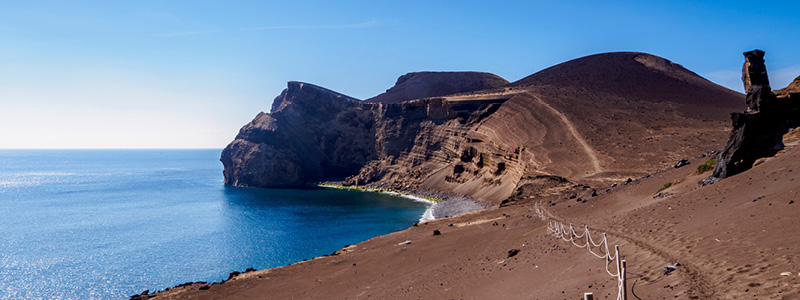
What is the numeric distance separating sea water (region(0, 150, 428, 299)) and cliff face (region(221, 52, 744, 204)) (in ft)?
53.3

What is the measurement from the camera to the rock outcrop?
2725 centimetres

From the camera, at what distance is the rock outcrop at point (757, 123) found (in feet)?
89.4

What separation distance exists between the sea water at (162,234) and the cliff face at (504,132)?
16.2 m

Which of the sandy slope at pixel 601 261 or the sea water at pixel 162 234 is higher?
the sandy slope at pixel 601 261

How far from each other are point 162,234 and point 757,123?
5663 cm

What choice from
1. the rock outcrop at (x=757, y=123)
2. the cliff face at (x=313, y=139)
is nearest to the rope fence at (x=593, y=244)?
the rock outcrop at (x=757, y=123)

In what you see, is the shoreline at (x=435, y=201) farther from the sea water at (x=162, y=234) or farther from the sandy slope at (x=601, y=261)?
the sandy slope at (x=601, y=261)

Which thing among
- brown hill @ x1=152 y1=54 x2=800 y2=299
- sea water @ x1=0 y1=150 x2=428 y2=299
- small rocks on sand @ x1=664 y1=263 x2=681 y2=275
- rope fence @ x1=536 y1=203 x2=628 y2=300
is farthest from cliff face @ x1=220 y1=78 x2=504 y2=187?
small rocks on sand @ x1=664 y1=263 x2=681 y2=275

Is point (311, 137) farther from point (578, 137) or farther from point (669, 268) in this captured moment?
point (669, 268)

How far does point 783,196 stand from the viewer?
18172 millimetres

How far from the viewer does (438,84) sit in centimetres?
17888

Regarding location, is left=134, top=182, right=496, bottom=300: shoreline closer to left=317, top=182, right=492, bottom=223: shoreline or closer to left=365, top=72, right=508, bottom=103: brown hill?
left=317, top=182, right=492, bottom=223: shoreline

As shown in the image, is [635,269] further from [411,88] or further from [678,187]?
[411,88]

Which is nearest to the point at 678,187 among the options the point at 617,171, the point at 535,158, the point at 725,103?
the point at 617,171
